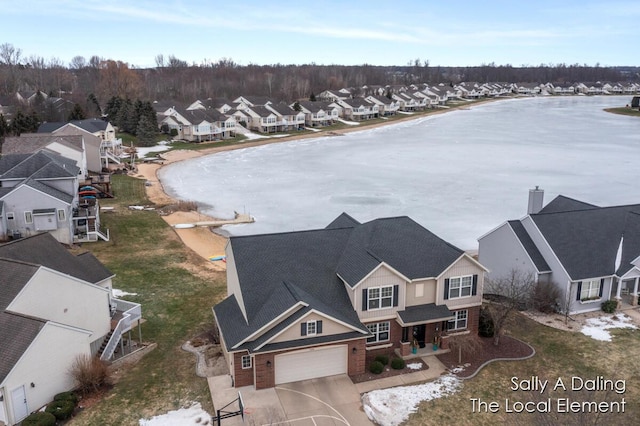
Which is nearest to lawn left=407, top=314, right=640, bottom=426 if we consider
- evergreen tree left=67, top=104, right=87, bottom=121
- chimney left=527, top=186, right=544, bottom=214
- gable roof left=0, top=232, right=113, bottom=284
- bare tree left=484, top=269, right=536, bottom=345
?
bare tree left=484, top=269, right=536, bottom=345

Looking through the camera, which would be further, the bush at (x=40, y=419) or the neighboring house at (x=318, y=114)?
the neighboring house at (x=318, y=114)

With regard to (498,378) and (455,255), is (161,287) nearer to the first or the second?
(455,255)

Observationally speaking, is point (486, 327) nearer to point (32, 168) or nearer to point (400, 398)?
point (400, 398)

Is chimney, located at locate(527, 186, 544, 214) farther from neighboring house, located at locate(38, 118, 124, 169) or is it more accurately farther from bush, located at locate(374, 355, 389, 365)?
neighboring house, located at locate(38, 118, 124, 169)

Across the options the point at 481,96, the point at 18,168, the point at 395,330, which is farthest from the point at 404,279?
the point at 481,96

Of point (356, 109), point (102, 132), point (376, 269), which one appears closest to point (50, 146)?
point (102, 132)

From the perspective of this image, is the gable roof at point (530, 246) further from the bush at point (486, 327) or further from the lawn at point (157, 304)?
the lawn at point (157, 304)

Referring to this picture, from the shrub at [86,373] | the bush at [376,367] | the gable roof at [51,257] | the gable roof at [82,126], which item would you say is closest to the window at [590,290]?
the bush at [376,367]
